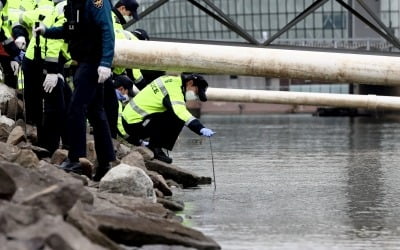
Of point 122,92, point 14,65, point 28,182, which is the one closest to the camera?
point 28,182

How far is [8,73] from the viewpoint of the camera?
45.9 ft

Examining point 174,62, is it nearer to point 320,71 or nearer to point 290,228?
point 320,71

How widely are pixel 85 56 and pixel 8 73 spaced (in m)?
4.75

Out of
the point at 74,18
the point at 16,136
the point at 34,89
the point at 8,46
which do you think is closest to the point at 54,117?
the point at 16,136

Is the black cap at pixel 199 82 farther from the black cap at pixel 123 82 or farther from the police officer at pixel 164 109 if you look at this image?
the black cap at pixel 123 82

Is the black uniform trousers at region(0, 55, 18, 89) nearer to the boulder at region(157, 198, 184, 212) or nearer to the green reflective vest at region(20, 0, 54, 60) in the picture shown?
the green reflective vest at region(20, 0, 54, 60)

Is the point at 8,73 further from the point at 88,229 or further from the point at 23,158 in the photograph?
the point at 88,229

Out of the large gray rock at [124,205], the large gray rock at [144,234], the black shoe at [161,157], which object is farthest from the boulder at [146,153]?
the large gray rock at [144,234]

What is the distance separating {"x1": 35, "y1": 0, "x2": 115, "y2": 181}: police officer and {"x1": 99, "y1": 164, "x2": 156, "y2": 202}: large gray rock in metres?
1.21

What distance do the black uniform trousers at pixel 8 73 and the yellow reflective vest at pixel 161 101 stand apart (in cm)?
196

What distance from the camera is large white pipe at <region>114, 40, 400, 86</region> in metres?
10.1

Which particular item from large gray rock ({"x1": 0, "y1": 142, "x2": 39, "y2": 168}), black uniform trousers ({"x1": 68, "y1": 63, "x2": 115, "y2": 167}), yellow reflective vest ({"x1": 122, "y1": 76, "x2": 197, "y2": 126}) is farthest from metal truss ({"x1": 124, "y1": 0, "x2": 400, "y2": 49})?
large gray rock ({"x1": 0, "y1": 142, "x2": 39, "y2": 168})

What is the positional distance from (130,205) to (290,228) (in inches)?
41.2

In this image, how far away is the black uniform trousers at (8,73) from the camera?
13836 millimetres
